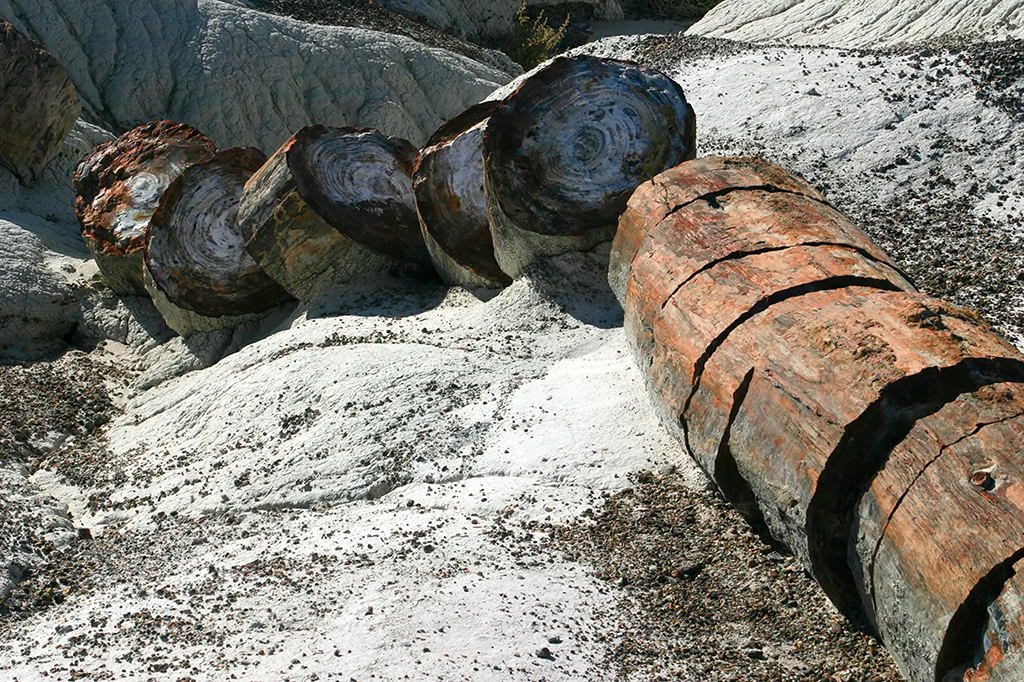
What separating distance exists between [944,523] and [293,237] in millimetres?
4280

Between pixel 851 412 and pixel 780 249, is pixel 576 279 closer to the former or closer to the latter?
pixel 780 249

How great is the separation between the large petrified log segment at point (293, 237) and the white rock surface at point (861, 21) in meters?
4.33

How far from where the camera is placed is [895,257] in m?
5.19

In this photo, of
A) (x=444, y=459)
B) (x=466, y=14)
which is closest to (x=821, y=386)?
(x=444, y=459)

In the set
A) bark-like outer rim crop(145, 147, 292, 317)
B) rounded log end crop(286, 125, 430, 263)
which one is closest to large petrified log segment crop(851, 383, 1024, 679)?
rounded log end crop(286, 125, 430, 263)

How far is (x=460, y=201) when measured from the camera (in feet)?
19.2

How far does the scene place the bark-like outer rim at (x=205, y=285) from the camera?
6609 mm

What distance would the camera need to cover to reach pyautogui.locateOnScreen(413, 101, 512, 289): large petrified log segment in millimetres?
5828

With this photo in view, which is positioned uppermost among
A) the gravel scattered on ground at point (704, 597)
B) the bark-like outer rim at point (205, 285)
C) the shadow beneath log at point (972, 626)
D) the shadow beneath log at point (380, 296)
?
the bark-like outer rim at point (205, 285)

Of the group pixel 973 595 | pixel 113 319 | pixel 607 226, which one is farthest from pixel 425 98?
pixel 973 595

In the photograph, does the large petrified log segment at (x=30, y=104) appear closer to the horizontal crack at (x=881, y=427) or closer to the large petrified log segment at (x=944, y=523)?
the horizontal crack at (x=881, y=427)

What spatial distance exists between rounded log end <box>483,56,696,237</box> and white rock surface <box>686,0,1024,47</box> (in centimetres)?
309

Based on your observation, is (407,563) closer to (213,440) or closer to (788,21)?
(213,440)

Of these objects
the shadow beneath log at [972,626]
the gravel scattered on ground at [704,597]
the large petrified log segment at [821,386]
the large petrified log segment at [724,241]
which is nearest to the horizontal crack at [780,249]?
the large petrified log segment at [724,241]
